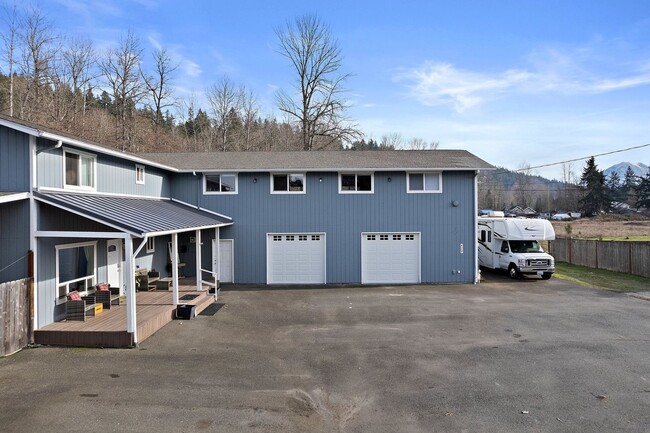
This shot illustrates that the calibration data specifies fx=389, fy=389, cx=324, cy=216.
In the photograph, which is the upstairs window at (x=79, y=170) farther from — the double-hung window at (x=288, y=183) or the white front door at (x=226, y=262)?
the double-hung window at (x=288, y=183)

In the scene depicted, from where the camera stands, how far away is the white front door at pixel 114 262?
12.0 m

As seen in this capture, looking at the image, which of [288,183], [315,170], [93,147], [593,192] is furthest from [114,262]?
[593,192]

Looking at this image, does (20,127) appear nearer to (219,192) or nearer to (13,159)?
(13,159)

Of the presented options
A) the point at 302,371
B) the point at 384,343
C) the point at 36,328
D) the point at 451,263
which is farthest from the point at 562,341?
the point at 36,328

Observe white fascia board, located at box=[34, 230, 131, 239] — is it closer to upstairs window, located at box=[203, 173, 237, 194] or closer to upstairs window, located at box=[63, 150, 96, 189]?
upstairs window, located at box=[63, 150, 96, 189]

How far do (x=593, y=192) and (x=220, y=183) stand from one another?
7057 centimetres

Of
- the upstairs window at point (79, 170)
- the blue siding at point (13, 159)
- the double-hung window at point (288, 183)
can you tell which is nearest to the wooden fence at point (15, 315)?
the blue siding at point (13, 159)

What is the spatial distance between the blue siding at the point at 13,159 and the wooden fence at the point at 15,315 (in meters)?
2.27

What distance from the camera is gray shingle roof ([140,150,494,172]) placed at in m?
16.3

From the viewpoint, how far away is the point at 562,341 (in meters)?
8.87

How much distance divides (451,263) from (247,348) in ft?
35.4

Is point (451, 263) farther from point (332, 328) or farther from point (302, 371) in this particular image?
point (302, 371)

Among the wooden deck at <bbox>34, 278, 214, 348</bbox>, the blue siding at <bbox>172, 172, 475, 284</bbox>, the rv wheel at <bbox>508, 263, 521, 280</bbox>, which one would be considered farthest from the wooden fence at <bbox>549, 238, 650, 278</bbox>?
the wooden deck at <bbox>34, 278, 214, 348</bbox>

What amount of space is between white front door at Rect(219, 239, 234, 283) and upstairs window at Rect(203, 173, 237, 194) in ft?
7.06
